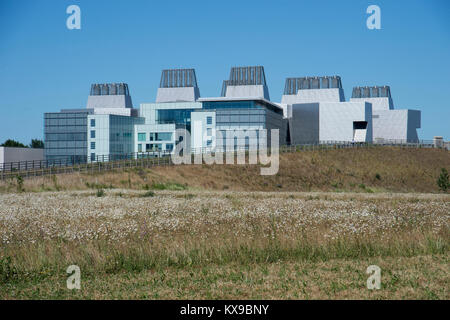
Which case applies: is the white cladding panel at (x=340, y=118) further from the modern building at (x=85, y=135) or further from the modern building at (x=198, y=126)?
the modern building at (x=85, y=135)

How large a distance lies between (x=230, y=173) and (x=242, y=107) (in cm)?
3182

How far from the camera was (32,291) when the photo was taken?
406 inches

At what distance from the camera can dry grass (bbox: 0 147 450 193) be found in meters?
53.4

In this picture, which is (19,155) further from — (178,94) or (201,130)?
(178,94)

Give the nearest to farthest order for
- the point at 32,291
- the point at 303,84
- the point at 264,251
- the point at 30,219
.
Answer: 1. the point at 32,291
2. the point at 264,251
3. the point at 30,219
4. the point at 303,84

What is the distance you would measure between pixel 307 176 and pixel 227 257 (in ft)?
199

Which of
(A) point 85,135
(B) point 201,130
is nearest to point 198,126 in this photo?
(B) point 201,130

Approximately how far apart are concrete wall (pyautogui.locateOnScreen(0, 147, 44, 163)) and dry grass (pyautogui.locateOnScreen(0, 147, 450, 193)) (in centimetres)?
4138

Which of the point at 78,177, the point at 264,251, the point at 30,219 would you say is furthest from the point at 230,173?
the point at 264,251

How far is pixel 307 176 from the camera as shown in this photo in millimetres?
72438

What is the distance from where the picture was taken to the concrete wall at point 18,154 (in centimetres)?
9056

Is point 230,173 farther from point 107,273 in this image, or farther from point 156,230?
point 107,273

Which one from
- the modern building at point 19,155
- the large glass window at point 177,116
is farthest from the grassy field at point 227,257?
the large glass window at point 177,116

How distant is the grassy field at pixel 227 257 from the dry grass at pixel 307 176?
32627 mm
